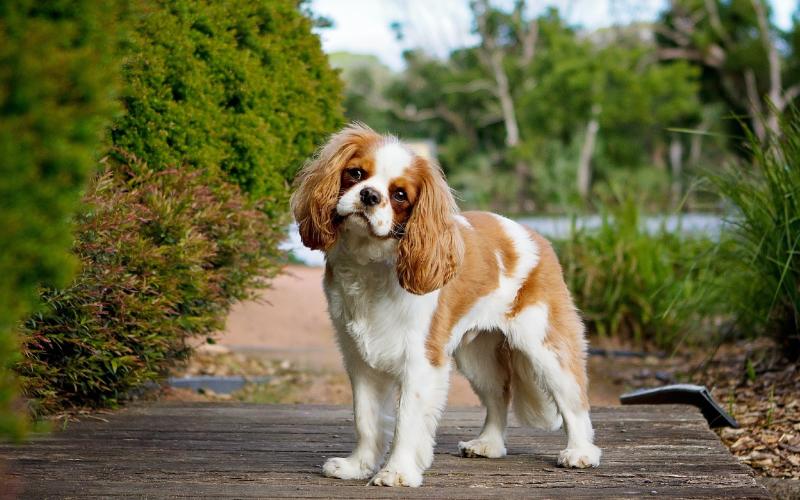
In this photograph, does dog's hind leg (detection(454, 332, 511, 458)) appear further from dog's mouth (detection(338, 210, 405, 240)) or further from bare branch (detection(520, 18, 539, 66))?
bare branch (detection(520, 18, 539, 66))

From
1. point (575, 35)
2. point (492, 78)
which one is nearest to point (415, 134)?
point (492, 78)

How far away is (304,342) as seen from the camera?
10359mm

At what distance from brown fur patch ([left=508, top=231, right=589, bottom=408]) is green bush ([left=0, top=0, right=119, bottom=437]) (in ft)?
8.66

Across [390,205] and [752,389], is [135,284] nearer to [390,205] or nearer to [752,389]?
[390,205]

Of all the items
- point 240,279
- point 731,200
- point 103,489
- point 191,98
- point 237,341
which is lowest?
point 237,341

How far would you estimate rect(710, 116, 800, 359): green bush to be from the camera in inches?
241

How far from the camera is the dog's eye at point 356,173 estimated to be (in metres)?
3.81

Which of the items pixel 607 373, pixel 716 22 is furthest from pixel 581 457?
pixel 716 22

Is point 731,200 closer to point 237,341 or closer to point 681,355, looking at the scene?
point 681,355

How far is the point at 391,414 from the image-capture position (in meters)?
4.18

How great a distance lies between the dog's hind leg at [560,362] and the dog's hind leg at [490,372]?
9.6 inches

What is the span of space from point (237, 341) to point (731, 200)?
519 centimetres

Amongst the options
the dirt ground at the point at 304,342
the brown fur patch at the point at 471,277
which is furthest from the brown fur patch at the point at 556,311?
the dirt ground at the point at 304,342

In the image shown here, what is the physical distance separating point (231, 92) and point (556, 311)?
2641 mm
